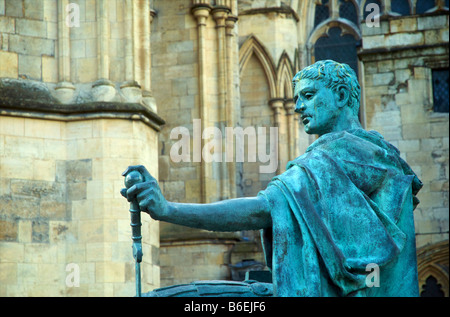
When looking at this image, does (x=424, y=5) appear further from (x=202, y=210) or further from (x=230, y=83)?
(x=202, y=210)

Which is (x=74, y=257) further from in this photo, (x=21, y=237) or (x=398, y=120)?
(x=398, y=120)

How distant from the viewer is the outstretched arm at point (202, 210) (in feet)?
10.7

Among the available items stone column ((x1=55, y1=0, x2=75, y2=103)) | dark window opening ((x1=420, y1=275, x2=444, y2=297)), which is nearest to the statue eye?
stone column ((x1=55, y1=0, x2=75, y2=103))

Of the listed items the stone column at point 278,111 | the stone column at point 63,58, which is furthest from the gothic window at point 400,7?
the stone column at point 63,58

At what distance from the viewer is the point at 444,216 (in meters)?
17.4

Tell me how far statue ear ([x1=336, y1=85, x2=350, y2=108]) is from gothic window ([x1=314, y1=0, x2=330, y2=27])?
18.0 metres

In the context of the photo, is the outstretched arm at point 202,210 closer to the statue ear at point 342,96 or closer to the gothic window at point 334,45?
the statue ear at point 342,96

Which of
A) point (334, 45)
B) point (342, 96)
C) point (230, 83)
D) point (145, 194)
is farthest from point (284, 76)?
point (145, 194)

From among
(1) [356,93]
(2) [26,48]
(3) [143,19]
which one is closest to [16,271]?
(2) [26,48]

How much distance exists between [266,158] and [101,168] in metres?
8.78

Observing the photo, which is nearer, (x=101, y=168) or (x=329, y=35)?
(x=101, y=168)
